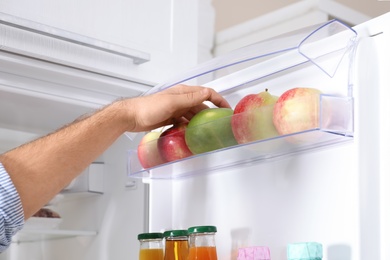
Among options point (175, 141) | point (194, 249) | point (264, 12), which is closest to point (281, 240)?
point (194, 249)

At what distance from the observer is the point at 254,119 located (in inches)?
37.7

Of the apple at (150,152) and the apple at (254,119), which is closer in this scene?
the apple at (254,119)

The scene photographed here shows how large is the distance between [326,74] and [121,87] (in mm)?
713

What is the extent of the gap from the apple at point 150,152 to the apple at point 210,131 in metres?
0.09

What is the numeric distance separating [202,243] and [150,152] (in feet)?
0.68

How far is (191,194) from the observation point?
1217mm

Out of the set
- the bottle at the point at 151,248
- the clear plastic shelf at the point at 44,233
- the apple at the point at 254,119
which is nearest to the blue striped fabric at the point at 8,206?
the bottle at the point at 151,248

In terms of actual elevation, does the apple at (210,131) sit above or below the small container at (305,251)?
above

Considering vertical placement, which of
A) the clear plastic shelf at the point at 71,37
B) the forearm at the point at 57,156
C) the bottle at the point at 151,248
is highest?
the clear plastic shelf at the point at 71,37

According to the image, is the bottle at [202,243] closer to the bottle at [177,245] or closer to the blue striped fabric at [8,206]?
the bottle at [177,245]

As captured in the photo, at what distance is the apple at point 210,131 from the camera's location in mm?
1018

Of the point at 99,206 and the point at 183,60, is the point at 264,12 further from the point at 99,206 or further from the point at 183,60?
the point at 99,206

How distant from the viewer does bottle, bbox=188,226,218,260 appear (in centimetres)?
101

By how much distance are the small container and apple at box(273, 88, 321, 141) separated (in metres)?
0.15
